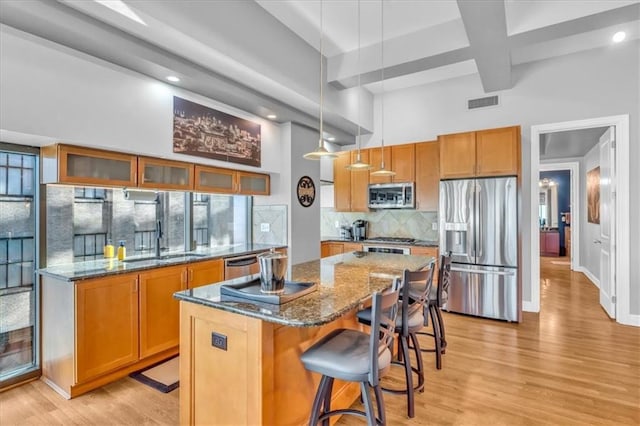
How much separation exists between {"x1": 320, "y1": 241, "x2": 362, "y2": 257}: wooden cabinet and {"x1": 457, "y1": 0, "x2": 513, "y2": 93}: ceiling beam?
3006 millimetres

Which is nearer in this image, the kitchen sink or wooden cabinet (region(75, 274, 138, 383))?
wooden cabinet (region(75, 274, 138, 383))

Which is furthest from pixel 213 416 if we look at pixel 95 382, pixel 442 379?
pixel 442 379

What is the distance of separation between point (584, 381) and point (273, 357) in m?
2.63

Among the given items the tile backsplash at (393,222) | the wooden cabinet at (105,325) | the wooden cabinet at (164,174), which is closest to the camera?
the wooden cabinet at (105,325)

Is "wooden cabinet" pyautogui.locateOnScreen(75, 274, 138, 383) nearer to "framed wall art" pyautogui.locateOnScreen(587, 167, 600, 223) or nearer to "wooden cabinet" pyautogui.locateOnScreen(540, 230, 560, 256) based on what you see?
"framed wall art" pyautogui.locateOnScreen(587, 167, 600, 223)

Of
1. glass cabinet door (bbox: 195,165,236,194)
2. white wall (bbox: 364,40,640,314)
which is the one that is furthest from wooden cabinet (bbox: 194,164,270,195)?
white wall (bbox: 364,40,640,314)

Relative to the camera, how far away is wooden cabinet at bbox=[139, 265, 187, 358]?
114 inches

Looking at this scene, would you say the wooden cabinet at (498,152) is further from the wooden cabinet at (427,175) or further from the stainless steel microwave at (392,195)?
the stainless steel microwave at (392,195)

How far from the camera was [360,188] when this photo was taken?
18.4 feet

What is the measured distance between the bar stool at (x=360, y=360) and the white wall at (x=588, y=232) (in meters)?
5.95

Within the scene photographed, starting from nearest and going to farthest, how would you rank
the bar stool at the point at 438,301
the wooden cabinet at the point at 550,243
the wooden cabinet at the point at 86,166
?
the wooden cabinet at the point at 86,166, the bar stool at the point at 438,301, the wooden cabinet at the point at 550,243

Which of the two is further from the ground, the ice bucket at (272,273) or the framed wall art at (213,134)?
the framed wall art at (213,134)

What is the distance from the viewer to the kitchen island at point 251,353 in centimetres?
159

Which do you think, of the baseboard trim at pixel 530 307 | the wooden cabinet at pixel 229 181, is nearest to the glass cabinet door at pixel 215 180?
the wooden cabinet at pixel 229 181
